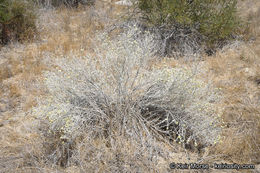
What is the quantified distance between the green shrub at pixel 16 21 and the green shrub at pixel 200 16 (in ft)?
10.5

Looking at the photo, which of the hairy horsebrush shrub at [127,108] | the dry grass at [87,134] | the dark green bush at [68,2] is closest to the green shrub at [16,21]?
the dry grass at [87,134]

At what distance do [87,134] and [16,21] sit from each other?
442 centimetres

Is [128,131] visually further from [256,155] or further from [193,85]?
[256,155]

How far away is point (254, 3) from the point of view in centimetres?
691

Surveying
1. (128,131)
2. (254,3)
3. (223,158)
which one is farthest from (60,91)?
(254,3)

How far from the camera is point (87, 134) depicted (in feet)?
8.16

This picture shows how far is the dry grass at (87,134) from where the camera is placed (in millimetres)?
2334

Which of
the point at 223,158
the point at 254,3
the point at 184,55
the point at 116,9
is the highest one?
the point at 254,3

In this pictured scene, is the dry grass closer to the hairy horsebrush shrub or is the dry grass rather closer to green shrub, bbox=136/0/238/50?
the hairy horsebrush shrub

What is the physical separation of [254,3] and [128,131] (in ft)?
22.8

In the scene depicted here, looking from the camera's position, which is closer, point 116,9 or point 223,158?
point 223,158

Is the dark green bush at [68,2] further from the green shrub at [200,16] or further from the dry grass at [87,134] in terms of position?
the green shrub at [200,16]

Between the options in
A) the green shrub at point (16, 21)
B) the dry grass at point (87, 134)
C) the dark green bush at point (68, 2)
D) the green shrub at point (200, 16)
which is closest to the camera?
the dry grass at point (87, 134)

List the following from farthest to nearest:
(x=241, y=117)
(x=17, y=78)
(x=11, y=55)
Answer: (x=11, y=55) < (x=17, y=78) < (x=241, y=117)
